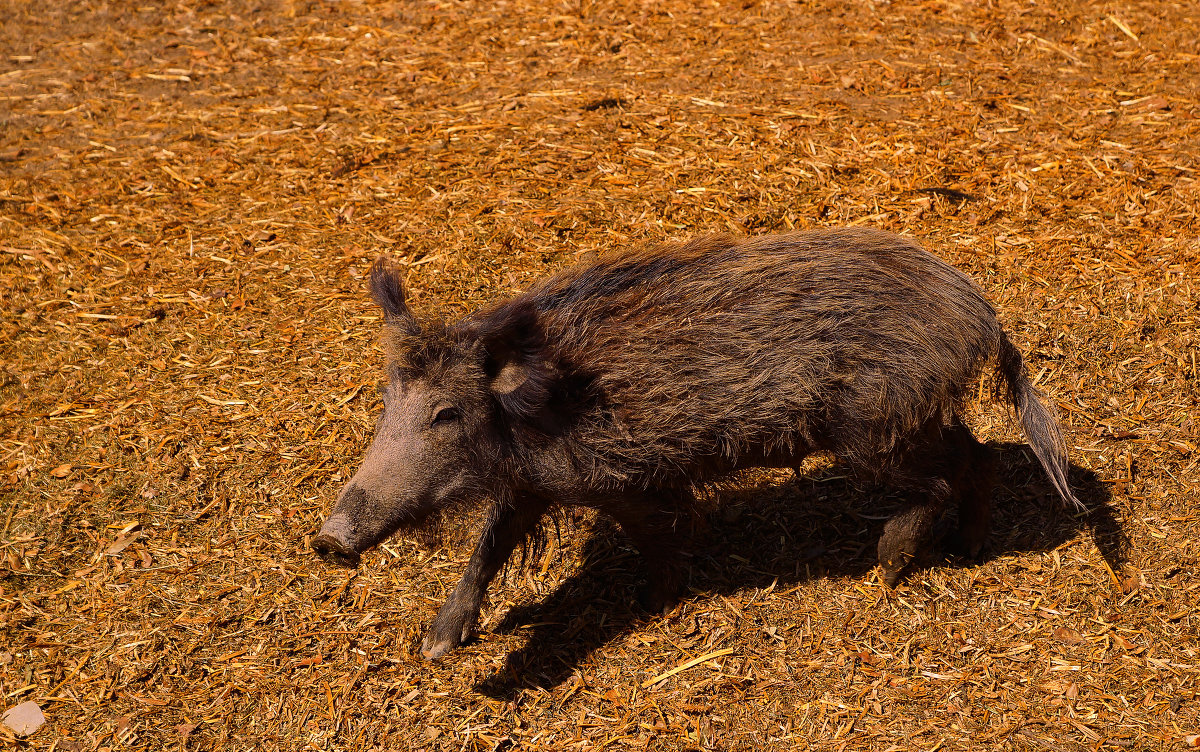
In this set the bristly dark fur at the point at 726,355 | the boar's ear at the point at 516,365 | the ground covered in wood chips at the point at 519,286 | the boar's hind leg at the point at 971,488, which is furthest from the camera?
the boar's hind leg at the point at 971,488

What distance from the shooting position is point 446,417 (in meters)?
3.84

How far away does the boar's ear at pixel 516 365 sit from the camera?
3.76 metres

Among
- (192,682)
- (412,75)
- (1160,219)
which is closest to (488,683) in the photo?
(192,682)

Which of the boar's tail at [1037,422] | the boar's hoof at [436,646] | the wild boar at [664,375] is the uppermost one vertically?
the wild boar at [664,375]

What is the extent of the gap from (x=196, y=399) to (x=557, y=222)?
2.34 metres

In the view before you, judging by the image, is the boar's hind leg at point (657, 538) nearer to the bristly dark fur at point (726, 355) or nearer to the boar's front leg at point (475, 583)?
the bristly dark fur at point (726, 355)

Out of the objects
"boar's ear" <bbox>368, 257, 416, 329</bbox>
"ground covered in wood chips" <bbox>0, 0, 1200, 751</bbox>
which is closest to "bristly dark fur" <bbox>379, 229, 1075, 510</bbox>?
"boar's ear" <bbox>368, 257, 416, 329</bbox>

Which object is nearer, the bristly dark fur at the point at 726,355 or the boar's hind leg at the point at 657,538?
the bristly dark fur at the point at 726,355

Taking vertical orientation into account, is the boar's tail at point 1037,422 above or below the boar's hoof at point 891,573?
above

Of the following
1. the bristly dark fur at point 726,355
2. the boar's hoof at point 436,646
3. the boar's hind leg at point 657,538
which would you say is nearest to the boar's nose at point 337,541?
the bristly dark fur at point 726,355

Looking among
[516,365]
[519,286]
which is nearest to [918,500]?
[516,365]

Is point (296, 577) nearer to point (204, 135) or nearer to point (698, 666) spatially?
point (698, 666)

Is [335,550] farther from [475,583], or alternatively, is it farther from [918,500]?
[918,500]

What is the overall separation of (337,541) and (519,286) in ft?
8.12
